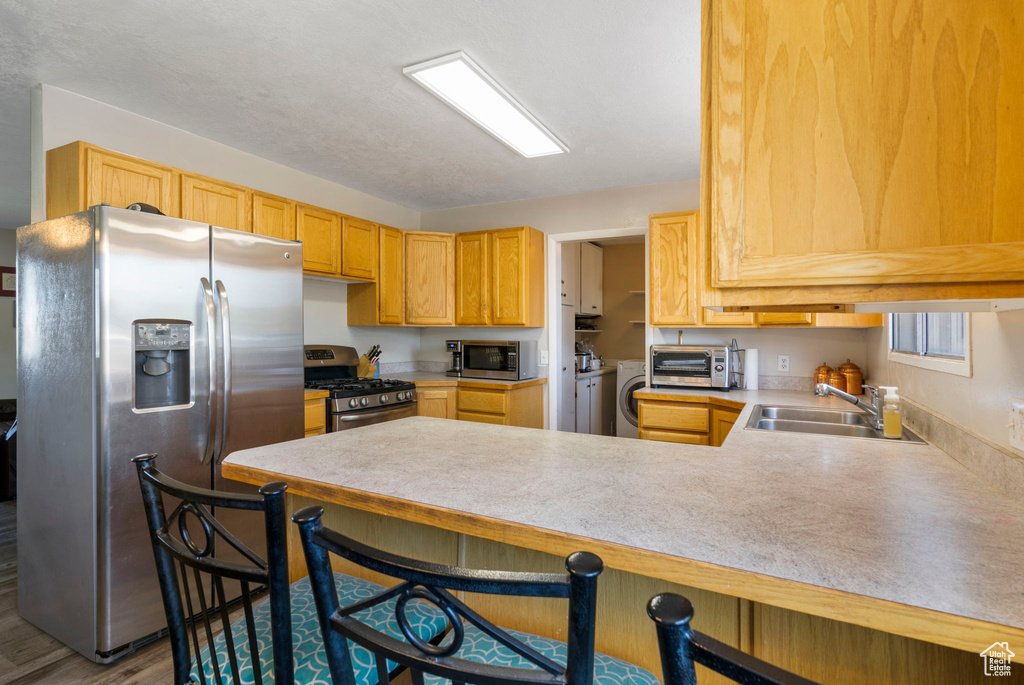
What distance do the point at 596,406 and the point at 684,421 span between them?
221cm

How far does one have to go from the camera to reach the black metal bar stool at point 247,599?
29.3 inches

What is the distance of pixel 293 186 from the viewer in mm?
3625

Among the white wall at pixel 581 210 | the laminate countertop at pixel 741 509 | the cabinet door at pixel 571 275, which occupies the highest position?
the white wall at pixel 581 210

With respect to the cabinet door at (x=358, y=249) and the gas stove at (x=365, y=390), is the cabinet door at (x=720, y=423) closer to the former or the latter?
the gas stove at (x=365, y=390)

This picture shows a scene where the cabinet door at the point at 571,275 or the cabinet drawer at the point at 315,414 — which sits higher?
the cabinet door at the point at 571,275

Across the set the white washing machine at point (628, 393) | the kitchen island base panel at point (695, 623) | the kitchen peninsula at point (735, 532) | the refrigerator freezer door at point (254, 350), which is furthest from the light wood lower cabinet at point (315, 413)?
the white washing machine at point (628, 393)

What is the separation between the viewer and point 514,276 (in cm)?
418

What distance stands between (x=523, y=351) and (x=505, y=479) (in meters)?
2.91

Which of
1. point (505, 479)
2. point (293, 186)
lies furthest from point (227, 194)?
point (505, 479)

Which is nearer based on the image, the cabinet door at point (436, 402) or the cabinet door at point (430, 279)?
the cabinet door at point (436, 402)

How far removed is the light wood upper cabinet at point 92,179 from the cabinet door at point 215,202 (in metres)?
0.16

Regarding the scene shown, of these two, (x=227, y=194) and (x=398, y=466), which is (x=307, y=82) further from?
(x=398, y=466)

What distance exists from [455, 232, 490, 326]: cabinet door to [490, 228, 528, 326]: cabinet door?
0.22ft

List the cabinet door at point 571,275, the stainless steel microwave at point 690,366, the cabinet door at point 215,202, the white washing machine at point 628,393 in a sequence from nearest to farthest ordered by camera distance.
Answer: the cabinet door at point 215,202 < the stainless steel microwave at point 690,366 < the cabinet door at point 571,275 < the white washing machine at point 628,393
